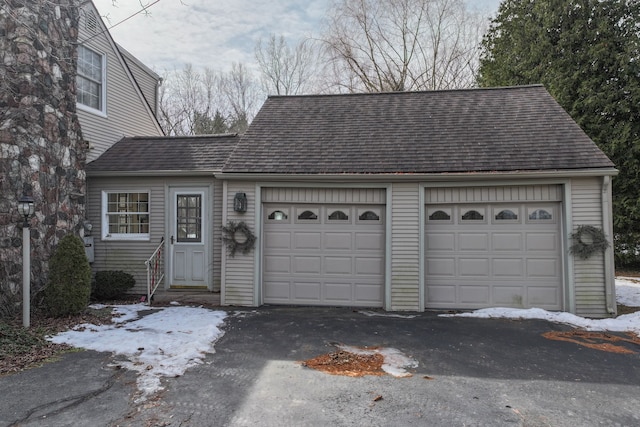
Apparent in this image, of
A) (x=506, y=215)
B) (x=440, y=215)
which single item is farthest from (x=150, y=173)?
(x=506, y=215)

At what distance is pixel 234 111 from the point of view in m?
27.6

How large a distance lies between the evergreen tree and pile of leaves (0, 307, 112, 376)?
1296cm

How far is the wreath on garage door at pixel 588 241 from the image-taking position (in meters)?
6.43

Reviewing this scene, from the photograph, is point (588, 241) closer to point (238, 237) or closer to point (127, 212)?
point (238, 237)

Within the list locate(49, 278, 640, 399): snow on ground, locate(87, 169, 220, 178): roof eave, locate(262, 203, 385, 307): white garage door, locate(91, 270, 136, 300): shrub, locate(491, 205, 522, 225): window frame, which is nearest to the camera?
locate(49, 278, 640, 399): snow on ground

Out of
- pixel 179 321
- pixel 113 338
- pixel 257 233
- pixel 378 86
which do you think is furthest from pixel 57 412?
pixel 378 86

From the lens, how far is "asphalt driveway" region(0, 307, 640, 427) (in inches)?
127

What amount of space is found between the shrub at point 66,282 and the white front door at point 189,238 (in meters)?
2.33

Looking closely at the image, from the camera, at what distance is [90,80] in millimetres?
9148

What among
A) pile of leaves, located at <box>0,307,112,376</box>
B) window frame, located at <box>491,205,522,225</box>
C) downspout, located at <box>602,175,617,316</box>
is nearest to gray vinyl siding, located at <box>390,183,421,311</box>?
window frame, located at <box>491,205,522,225</box>

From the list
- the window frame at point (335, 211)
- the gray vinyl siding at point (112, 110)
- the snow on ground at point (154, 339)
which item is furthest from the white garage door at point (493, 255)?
the gray vinyl siding at point (112, 110)

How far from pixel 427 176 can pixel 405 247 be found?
4.30ft

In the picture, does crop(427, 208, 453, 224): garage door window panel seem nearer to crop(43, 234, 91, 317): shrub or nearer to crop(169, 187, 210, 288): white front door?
crop(169, 187, 210, 288): white front door

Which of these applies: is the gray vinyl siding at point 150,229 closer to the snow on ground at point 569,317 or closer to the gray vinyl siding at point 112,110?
the gray vinyl siding at point 112,110
